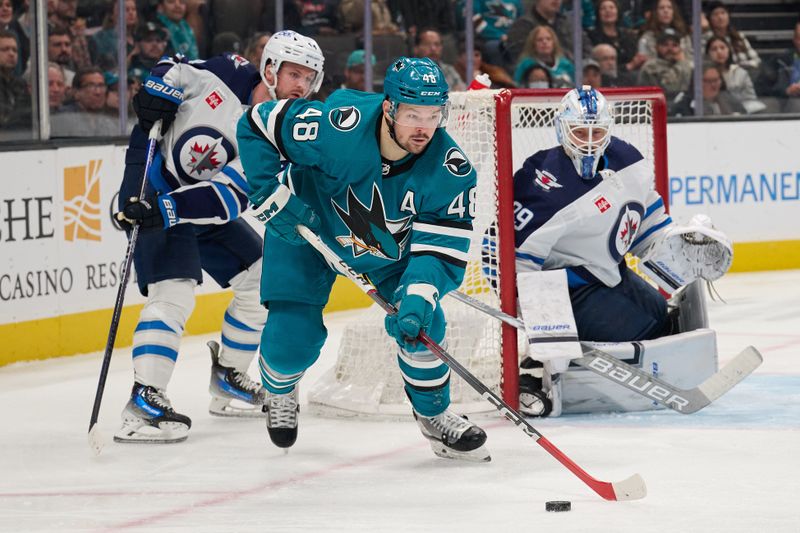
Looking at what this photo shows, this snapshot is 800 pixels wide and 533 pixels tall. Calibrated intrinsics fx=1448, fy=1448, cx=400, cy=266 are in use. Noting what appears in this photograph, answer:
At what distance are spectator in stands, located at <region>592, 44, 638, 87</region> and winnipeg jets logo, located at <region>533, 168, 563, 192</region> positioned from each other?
3.66 meters

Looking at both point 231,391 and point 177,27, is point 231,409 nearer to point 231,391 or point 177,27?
point 231,391

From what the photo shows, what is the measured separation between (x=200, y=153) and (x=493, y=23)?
377cm

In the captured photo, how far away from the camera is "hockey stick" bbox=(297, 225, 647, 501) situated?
302 centimetres

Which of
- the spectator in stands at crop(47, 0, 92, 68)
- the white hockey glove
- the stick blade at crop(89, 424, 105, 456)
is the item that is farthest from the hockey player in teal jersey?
the spectator in stands at crop(47, 0, 92, 68)

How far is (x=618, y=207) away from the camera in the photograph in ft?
13.2

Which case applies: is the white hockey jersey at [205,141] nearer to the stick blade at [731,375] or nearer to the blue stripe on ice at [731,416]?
the blue stripe on ice at [731,416]

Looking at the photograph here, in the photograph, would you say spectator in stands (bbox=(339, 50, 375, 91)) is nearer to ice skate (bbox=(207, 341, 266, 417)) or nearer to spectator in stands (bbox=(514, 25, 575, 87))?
spectator in stands (bbox=(514, 25, 575, 87))

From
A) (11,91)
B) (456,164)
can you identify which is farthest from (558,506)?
(11,91)

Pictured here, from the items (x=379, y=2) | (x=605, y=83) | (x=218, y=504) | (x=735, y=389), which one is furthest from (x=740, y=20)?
(x=218, y=504)

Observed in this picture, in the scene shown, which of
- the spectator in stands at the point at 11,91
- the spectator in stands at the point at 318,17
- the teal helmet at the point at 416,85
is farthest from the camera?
the spectator in stands at the point at 318,17

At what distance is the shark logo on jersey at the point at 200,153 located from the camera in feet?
12.8

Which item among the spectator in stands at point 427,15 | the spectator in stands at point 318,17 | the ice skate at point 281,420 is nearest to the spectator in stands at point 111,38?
the spectator in stands at point 318,17

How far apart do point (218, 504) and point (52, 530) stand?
37cm

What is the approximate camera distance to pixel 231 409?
13.8 feet
